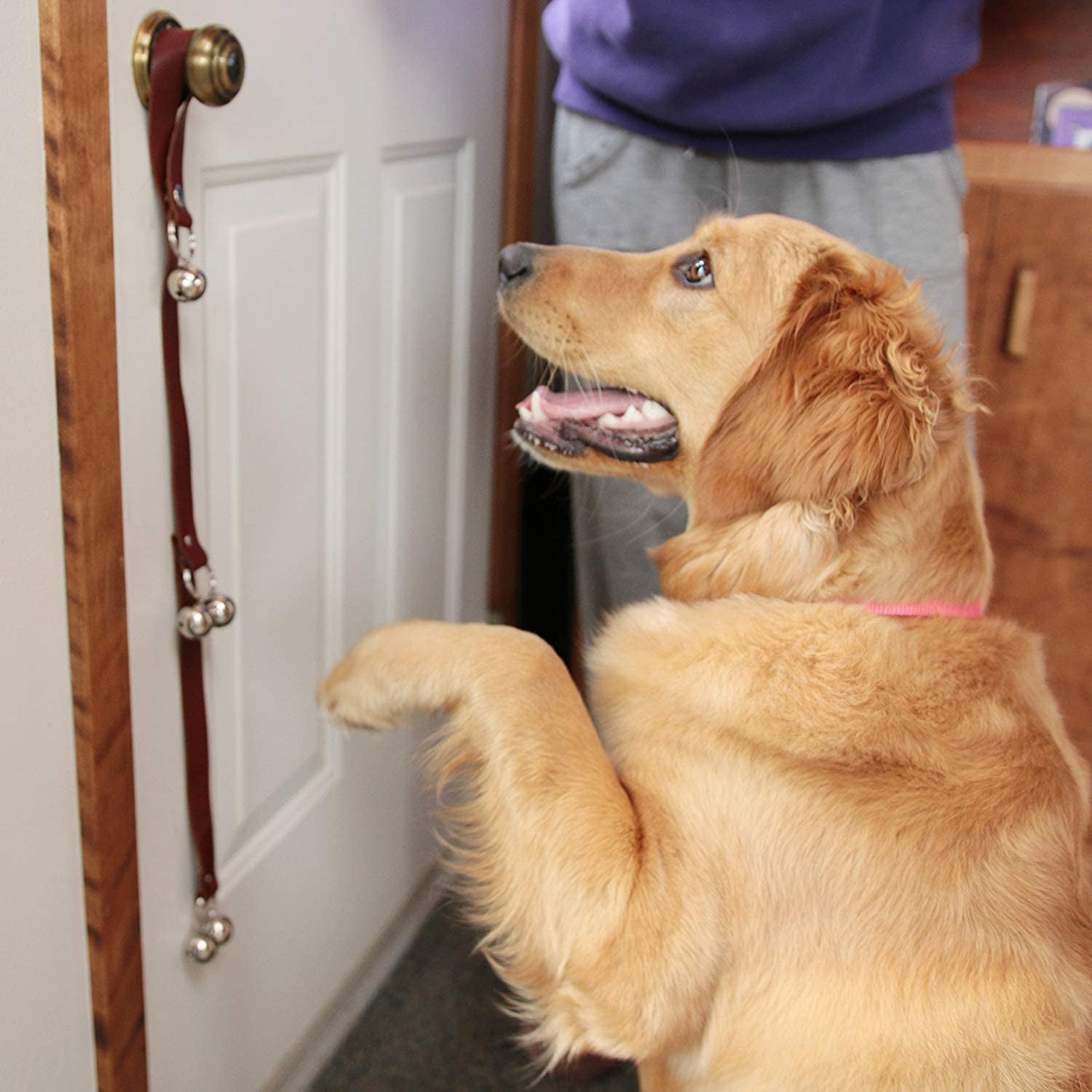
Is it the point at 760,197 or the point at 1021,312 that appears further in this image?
the point at 1021,312

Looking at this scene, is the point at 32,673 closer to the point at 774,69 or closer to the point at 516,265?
the point at 516,265

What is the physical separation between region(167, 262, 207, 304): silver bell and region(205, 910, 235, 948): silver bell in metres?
0.71

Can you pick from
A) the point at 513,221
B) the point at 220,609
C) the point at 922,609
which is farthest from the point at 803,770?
the point at 513,221

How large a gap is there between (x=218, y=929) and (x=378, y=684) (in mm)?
350

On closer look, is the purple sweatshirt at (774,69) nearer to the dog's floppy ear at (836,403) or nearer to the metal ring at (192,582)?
the dog's floppy ear at (836,403)

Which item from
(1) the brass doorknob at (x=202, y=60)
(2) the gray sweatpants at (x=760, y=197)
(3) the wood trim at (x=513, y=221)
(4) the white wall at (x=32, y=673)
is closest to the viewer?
(4) the white wall at (x=32, y=673)

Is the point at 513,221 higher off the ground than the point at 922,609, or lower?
higher

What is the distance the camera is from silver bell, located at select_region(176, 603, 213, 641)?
1.19 m

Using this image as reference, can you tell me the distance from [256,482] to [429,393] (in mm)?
494

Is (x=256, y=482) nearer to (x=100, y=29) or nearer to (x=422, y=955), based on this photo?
(x=100, y=29)

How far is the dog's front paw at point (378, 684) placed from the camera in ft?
4.23

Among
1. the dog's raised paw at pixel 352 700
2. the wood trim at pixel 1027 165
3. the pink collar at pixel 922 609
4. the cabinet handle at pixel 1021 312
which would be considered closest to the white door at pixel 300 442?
the dog's raised paw at pixel 352 700

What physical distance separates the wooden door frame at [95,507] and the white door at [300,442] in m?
0.04

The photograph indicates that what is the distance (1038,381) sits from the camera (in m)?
2.34
